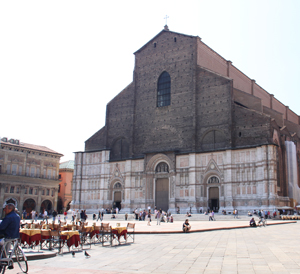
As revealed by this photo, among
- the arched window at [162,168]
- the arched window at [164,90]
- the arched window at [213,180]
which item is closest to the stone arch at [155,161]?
the arched window at [162,168]

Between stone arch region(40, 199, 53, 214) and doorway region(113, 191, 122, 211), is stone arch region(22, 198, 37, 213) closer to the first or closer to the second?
stone arch region(40, 199, 53, 214)

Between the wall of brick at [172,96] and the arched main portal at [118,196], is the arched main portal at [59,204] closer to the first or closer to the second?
the arched main portal at [118,196]

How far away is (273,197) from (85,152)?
24.3 m

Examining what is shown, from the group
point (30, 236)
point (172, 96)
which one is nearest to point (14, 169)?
point (172, 96)

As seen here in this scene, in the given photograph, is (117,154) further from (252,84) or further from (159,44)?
(252,84)

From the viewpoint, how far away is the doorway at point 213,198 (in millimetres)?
37438

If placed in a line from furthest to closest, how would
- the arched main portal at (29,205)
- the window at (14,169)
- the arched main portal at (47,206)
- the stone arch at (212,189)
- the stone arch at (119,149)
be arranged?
the arched main portal at (47,206) < the arched main portal at (29,205) < the window at (14,169) < the stone arch at (119,149) < the stone arch at (212,189)

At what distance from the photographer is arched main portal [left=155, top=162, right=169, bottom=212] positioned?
132 feet

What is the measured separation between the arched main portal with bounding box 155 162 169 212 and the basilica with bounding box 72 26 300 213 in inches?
4.4

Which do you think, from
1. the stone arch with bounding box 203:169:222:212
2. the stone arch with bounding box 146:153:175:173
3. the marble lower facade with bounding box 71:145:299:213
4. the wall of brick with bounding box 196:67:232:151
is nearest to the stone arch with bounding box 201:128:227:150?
the wall of brick with bounding box 196:67:232:151

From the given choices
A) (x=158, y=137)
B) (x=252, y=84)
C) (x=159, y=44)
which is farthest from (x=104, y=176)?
(x=252, y=84)

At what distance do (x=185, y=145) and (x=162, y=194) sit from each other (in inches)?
241

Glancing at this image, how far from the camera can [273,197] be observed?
33.3 meters

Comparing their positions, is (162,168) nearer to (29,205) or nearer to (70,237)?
(29,205)
